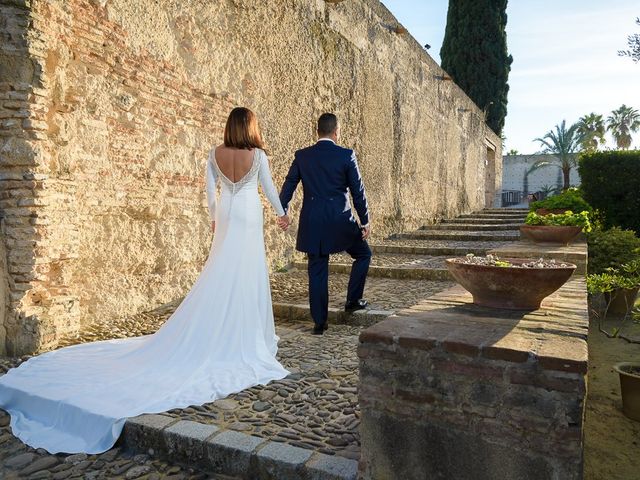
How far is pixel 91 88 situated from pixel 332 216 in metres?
2.37

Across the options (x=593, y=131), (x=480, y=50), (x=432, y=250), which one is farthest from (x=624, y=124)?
(x=432, y=250)

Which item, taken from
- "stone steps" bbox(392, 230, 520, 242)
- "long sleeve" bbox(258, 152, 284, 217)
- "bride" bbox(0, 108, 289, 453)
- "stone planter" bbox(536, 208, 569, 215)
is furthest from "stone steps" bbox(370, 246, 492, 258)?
"bride" bbox(0, 108, 289, 453)

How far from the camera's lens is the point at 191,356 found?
11.2 ft

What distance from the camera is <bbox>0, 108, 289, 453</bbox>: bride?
270 cm

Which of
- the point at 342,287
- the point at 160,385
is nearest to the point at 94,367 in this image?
the point at 160,385

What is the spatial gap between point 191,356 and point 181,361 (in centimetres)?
7

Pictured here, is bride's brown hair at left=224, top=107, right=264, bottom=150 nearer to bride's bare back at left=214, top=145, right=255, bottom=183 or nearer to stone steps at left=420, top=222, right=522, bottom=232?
bride's bare back at left=214, top=145, right=255, bottom=183

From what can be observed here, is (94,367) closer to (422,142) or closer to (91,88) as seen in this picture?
(91,88)

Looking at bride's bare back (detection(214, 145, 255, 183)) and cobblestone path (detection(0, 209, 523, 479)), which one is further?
bride's bare back (detection(214, 145, 255, 183))

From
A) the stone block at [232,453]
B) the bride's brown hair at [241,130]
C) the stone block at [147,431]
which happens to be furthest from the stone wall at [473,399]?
the bride's brown hair at [241,130]

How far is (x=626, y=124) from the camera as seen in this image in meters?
44.1

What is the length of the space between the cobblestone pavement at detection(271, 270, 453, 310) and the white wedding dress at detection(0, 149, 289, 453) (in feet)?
5.32

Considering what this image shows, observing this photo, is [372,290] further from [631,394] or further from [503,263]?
Answer: [503,263]

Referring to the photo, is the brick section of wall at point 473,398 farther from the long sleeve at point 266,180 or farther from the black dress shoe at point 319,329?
the black dress shoe at point 319,329
